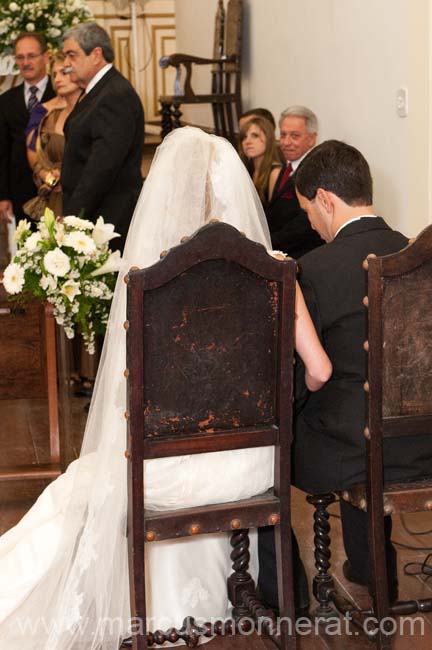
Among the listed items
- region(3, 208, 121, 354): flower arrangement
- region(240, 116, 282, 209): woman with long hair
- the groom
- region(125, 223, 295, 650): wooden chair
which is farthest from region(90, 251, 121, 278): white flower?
region(240, 116, 282, 209): woman with long hair

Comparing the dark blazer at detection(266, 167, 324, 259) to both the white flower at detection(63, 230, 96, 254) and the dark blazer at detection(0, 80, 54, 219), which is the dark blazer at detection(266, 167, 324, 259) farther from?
the dark blazer at detection(0, 80, 54, 219)

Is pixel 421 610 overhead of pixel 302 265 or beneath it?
beneath

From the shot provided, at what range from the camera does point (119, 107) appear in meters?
5.34

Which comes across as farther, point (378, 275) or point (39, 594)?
point (39, 594)

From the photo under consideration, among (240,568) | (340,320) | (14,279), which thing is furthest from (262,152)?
(240,568)

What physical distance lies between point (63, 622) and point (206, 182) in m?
1.27

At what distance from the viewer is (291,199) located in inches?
228

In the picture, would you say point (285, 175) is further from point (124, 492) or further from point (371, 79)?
point (124, 492)

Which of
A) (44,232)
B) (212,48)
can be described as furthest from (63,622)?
(212,48)

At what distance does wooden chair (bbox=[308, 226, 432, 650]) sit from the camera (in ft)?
9.18

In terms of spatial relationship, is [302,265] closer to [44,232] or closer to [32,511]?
[32,511]

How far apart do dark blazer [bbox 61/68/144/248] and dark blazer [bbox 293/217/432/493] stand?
2.42 metres

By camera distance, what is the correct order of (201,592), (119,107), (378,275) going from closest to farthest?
(378,275)
(201,592)
(119,107)

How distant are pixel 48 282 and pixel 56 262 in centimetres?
9
